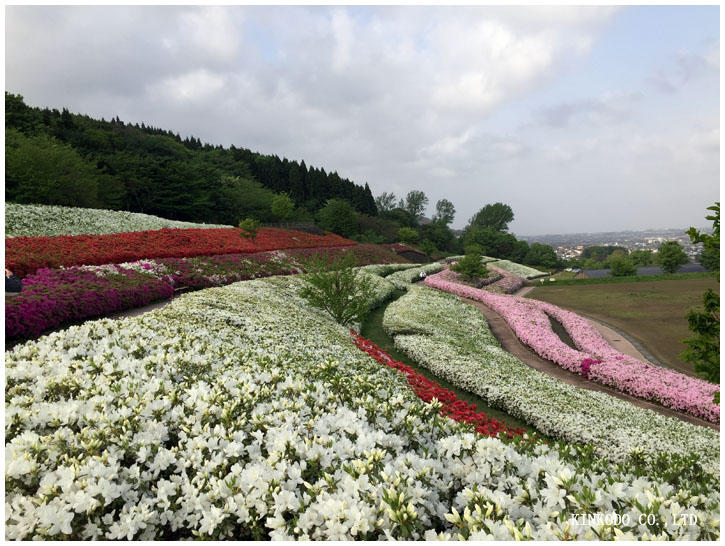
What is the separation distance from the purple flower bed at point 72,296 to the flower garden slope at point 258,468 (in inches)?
184

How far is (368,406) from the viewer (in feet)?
14.5

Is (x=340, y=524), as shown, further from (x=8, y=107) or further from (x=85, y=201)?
(x=8, y=107)

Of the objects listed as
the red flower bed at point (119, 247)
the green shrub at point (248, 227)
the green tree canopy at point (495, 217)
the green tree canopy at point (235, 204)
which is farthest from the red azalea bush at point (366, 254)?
the green tree canopy at point (495, 217)

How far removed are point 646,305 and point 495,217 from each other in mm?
101316

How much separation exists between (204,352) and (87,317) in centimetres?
738

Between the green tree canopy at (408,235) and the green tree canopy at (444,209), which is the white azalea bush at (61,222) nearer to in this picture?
the green tree canopy at (408,235)

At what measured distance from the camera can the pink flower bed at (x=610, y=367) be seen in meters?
10.7

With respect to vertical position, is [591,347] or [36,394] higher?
[36,394]

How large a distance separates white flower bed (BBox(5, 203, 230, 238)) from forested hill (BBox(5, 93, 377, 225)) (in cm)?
563

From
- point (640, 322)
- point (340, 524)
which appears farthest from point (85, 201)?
point (640, 322)

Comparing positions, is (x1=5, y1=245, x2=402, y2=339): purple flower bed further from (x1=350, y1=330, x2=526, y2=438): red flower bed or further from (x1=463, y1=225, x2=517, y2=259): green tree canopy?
(x1=463, y1=225, x2=517, y2=259): green tree canopy

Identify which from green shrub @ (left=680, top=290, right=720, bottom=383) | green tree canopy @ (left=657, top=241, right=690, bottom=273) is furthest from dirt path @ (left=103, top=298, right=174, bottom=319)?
green tree canopy @ (left=657, top=241, right=690, bottom=273)

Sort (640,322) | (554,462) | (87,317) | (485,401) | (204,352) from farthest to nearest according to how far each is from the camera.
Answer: (640,322) → (87,317) → (485,401) → (204,352) → (554,462)

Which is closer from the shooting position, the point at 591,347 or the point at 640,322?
the point at 591,347
